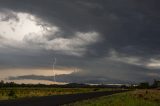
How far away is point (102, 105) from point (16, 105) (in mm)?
10572

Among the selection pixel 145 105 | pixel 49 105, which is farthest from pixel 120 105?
pixel 49 105

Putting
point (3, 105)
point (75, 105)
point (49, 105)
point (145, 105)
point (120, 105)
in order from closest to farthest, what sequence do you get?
point (3, 105) < point (49, 105) < point (75, 105) < point (120, 105) < point (145, 105)

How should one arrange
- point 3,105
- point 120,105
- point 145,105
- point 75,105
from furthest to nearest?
point 145,105, point 120,105, point 75,105, point 3,105

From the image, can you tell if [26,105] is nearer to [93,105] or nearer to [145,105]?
[93,105]

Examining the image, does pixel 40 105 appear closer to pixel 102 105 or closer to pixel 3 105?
pixel 3 105

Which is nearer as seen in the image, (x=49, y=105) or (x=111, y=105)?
(x=49, y=105)

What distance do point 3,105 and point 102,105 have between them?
38.7 feet

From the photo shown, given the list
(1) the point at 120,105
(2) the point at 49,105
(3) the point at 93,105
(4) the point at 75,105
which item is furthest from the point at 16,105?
(1) the point at 120,105

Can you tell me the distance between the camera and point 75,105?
40406 millimetres

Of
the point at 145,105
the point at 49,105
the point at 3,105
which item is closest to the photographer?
the point at 3,105

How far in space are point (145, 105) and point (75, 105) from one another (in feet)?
34.5

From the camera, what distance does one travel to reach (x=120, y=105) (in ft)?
143

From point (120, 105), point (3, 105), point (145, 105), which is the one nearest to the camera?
point (3, 105)

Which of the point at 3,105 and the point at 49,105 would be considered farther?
the point at 49,105
